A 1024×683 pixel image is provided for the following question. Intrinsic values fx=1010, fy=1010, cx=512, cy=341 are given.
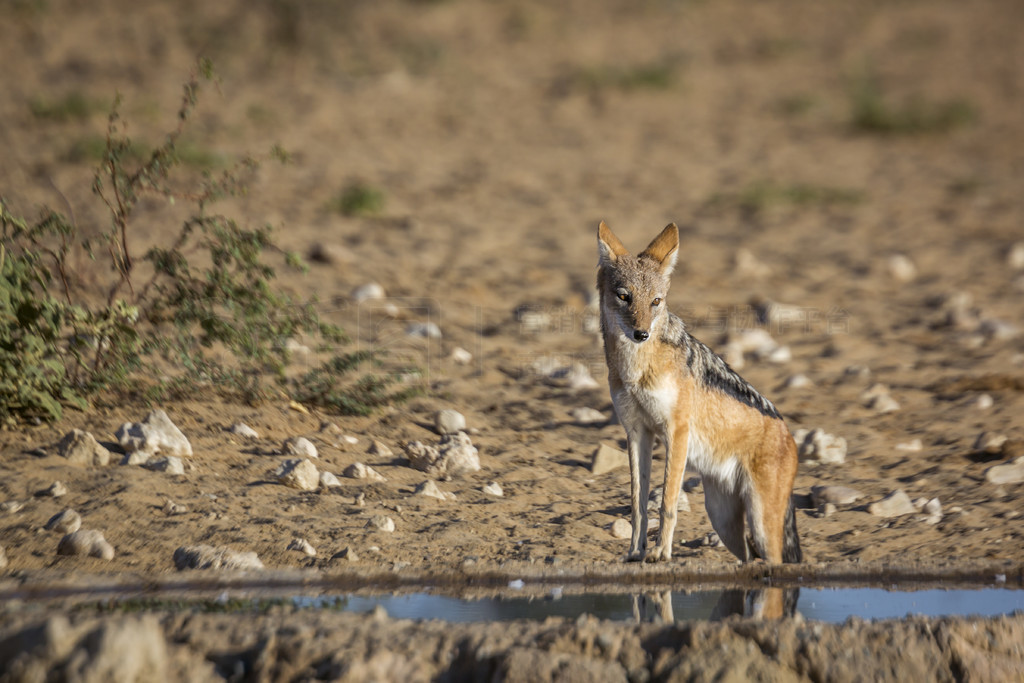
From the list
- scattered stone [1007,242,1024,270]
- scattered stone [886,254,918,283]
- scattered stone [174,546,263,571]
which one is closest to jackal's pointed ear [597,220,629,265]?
scattered stone [174,546,263,571]

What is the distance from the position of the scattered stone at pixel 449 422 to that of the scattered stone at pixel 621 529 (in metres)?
1.55

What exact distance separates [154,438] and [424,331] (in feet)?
10.3

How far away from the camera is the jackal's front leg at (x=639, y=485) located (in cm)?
485

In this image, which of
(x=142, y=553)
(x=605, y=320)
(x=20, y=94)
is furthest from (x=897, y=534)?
(x=20, y=94)

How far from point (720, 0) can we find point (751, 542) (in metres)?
16.7

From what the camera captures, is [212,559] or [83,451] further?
[83,451]

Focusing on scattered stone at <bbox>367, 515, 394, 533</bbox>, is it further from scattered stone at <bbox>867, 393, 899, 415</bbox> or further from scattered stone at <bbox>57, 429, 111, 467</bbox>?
scattered stone at <bbox>867, 393, 899, 415</bbox>

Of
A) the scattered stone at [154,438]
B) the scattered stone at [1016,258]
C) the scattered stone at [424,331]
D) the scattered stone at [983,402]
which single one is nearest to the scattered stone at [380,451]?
the scattered stone at [154,438]

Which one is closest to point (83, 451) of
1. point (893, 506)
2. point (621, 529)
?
point (621, 529)

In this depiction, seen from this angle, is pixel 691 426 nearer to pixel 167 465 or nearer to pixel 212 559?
pixel 212 559

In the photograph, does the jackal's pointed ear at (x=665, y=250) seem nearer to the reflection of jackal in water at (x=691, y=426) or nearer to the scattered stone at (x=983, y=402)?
the reflection of jackal in water at (x=691, y=426)

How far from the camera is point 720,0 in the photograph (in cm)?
1964

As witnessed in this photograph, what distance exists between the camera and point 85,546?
4469 millimetres

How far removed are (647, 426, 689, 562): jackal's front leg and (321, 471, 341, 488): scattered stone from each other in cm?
179
